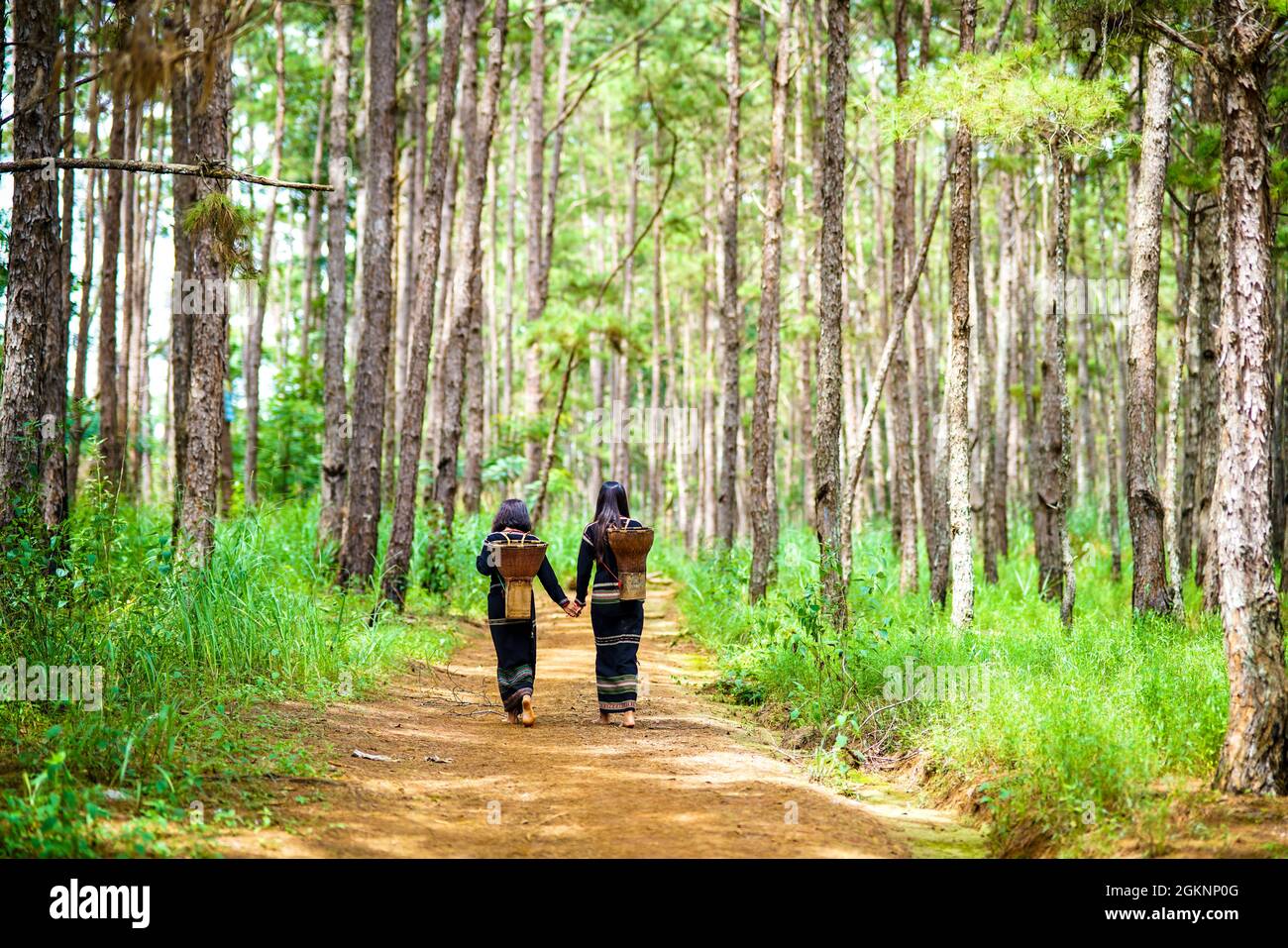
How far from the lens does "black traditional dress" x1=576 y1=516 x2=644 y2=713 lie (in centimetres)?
812

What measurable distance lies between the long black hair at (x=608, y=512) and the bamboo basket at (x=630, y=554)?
68mm

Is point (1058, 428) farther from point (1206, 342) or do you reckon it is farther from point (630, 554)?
point (630, 554)

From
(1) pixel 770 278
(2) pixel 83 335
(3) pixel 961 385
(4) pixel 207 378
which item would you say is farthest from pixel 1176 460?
(2) pixel 83 335

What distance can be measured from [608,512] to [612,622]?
84 centimetres

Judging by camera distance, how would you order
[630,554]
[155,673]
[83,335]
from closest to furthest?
[155,673], [630,554], [83,335]

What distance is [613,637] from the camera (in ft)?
26.8

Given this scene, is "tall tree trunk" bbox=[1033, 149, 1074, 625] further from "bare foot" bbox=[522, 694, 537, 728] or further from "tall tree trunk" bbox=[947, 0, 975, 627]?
"bare foot" bbox=[522, 694, 537, 728]

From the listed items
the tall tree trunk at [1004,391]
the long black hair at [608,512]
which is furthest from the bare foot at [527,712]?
the tall tree trunk at [1004,391]

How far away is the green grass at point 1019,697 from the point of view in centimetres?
543

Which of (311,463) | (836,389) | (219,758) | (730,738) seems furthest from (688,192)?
(219,758)

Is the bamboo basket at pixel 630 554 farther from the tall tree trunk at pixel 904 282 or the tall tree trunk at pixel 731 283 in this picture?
the tall tree trunk at pixel 731 283

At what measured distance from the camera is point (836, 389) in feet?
32.4
